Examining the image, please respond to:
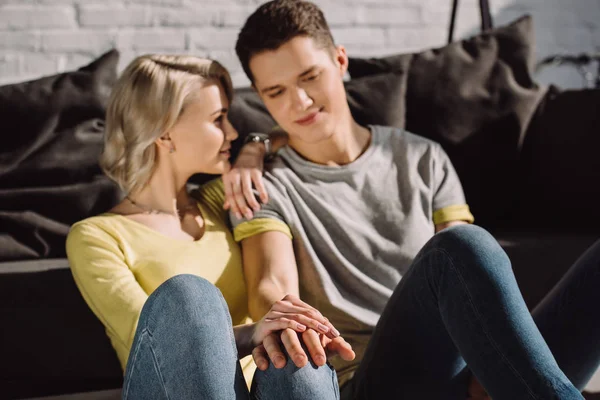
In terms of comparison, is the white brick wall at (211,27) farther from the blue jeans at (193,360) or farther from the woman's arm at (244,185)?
the blue jeans at (193,360)

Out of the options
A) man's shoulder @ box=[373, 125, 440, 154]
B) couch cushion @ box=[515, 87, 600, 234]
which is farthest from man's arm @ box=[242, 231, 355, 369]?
couch cushion @ box=[515, 87, 600, 234]

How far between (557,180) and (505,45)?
0.36 metres

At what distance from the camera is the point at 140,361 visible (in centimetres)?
92

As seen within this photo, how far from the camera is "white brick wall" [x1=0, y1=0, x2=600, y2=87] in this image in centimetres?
207

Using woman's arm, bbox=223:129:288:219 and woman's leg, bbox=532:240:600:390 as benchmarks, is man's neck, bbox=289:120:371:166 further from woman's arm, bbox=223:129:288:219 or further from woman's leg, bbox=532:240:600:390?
woman's leg, bbox=532:240:600:390

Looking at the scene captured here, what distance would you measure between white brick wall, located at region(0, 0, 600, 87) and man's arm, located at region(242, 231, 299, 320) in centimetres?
100

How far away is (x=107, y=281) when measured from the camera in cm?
117

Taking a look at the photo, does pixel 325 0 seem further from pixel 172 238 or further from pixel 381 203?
pixel 172 238

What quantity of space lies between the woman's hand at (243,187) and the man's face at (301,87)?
0.39 feet

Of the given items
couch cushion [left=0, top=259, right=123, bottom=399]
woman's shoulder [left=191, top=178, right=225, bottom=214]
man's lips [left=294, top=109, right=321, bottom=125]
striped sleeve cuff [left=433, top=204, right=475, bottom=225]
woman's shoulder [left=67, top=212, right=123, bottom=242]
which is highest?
man's lips [left=294, top=109, right=321, bottom=125]

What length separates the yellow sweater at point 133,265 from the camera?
116 cm

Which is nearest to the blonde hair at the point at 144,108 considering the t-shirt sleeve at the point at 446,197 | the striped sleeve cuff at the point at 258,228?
the striped sleeve cuff at the point at 258,228

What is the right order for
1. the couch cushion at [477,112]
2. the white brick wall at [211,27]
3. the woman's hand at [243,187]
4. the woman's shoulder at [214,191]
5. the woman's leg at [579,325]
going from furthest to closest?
the white brick wall at [211,27] < the couch cushion at [477,112] < the woman's shoulder at [214,191] < the woman's hand at [243,187] < the woman's leg at [579,325]

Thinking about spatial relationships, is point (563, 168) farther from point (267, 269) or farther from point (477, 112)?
point (267, 269)
